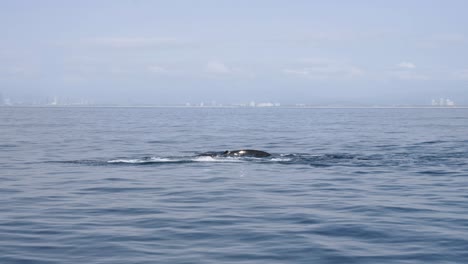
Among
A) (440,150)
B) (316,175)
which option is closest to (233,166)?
(316,175)

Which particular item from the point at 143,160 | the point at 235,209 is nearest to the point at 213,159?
the point at 143,160

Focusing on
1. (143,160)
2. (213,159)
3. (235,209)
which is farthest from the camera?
(213,159)

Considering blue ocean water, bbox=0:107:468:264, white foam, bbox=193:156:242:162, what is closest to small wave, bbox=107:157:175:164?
blue ocean water, bbox=0:107:468:264

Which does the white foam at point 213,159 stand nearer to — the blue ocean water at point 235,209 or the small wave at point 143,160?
the blue ocean water at point 235,209

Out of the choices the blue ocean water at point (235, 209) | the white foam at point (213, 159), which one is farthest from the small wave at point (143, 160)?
the white foam at point (213, 159)

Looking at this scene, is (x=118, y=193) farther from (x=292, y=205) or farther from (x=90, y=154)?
(x=90, y=154)

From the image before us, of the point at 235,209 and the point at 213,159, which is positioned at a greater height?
the point at 213,159

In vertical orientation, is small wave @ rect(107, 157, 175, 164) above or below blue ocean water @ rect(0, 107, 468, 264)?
above

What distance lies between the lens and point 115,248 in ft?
43.8

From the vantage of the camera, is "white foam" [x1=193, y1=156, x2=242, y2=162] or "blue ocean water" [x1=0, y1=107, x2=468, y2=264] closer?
"blue ocean water" [x1=0, y1=107, x2=468, y2=264]

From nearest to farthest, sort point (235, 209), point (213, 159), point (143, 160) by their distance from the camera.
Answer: point (235, 209) → point (143, 160) → point (213, 159)

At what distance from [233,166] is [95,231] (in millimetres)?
14983

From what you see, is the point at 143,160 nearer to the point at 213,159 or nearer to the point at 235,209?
the point at 213,159

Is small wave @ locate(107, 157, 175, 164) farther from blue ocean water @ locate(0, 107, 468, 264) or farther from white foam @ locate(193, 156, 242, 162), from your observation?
white foam @ locate(193, 156, 242, 162)
